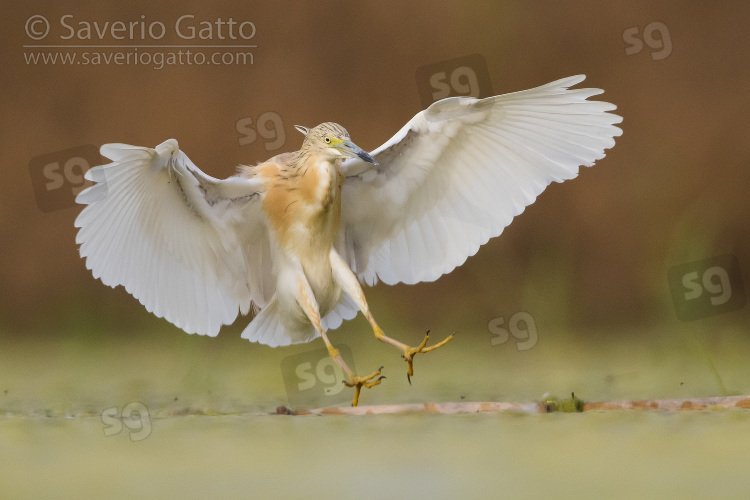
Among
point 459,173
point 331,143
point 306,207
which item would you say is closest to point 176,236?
point 306,207

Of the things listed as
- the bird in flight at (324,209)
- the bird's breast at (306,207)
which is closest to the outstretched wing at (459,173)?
the bird in flight at (324,209)

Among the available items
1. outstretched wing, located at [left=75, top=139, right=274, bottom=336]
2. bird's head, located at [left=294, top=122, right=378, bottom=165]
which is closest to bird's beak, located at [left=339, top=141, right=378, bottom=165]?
bird's head, located at [left=294, top=122, right=378, bottom=165]

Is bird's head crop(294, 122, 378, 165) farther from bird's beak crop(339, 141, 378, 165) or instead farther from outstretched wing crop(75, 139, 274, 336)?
outstretched wing crop(75, 139, 274, 336)

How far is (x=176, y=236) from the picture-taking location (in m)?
2.73

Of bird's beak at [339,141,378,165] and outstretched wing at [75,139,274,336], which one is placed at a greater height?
bird's beak at [339,141,378,165]

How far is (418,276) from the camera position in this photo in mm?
2863

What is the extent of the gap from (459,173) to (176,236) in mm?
668

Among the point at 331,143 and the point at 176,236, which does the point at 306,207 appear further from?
the point at 176,236

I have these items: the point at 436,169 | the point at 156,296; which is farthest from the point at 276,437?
the point at 436,169

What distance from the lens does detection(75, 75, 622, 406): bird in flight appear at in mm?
2590

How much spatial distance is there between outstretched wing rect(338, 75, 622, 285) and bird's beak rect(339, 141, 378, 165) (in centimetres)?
8

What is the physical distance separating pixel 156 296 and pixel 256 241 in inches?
10.5

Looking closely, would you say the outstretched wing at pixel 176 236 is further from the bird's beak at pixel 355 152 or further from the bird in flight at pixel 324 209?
the bird's beak at pixel 355 152

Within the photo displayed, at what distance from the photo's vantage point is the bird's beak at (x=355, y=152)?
249 cm
